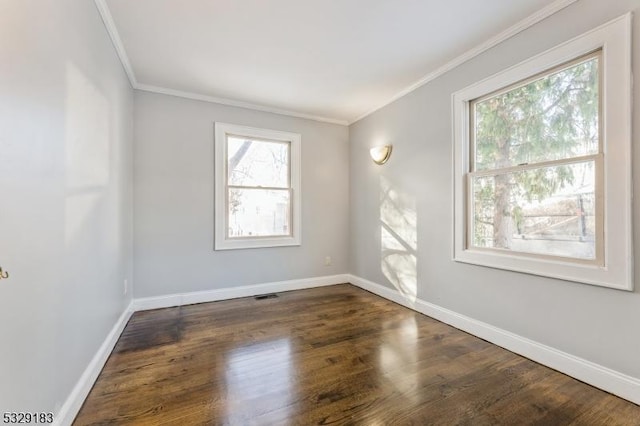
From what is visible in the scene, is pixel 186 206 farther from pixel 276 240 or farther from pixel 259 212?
pixel 276 240

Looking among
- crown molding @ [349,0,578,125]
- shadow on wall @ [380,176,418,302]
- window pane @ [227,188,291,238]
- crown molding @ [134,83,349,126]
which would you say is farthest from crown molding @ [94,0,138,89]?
shadow on wall @ [380,176,418,302]

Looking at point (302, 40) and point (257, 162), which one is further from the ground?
point (302, 40)

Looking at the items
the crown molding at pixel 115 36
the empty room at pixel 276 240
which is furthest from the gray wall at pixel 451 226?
the crown molding at pixel 115 36

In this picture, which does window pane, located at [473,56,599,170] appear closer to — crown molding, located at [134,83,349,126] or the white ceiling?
the white ceiling

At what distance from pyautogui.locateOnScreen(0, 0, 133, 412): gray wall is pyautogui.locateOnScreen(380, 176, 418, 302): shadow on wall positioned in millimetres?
2921

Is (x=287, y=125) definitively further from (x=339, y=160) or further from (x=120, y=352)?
(x=120, y=352)

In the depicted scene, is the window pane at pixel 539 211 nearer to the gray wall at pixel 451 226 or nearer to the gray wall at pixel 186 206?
the gray wall at pixel 451 226

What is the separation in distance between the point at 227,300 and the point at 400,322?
211 centimetres

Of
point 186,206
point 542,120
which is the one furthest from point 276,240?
point 542,120

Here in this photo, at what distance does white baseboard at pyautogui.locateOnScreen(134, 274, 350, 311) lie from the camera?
129 inches

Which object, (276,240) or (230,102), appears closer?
(230,102)

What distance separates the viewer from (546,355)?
2.07 meters

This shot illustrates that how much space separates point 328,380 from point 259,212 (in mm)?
2508

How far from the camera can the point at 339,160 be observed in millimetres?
4441
